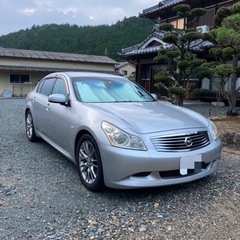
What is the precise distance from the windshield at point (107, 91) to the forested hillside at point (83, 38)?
33.2 meters

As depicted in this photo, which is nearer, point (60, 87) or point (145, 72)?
point (60, 87)

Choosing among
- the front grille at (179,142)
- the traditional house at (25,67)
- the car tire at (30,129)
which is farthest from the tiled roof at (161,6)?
the front grille at (179,142)

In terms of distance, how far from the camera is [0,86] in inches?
946

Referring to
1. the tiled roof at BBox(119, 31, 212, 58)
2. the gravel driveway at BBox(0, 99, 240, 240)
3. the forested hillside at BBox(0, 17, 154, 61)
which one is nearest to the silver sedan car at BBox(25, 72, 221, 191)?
the gravel driveway at BBox(0, 99, 240, 240)

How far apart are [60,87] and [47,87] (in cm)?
74

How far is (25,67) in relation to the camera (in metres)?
24.4

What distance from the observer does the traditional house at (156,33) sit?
14.1 m

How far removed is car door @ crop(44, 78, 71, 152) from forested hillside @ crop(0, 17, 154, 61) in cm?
3340

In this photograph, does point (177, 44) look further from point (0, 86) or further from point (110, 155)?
point (0, 86)

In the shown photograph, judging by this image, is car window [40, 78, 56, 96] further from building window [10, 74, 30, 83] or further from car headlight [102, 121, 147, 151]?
building window [10, 74, 30, 83]

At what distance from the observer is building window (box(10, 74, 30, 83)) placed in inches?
966

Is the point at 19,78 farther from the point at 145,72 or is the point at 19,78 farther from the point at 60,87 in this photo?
the point at 60,87

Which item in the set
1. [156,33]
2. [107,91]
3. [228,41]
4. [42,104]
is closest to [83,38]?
[156,33]

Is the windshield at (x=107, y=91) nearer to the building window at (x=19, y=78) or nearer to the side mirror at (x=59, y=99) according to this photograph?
the side mirror at (x=59, y=99)
